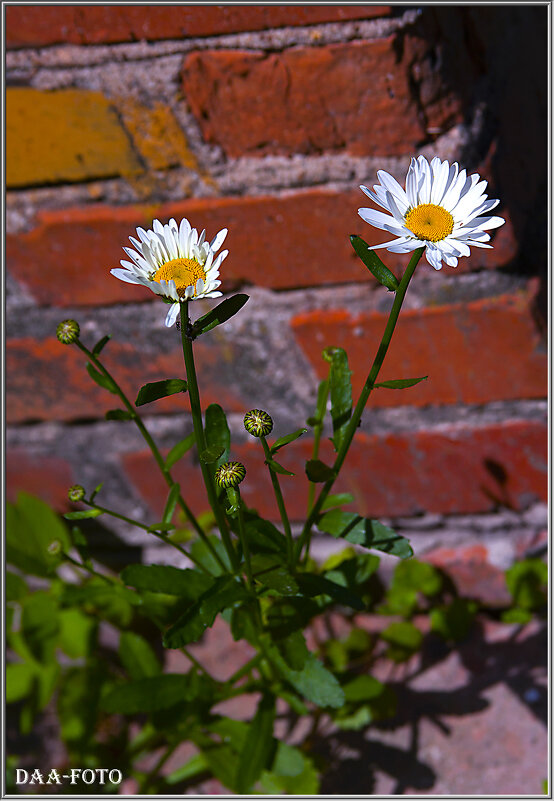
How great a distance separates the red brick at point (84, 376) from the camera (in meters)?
0.68

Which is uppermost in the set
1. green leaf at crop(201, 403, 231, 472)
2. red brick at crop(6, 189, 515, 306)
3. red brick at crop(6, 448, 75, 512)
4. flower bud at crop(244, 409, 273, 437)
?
red brick at crop(6, 189, 515, 306)

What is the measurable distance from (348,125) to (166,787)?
638 millimetres

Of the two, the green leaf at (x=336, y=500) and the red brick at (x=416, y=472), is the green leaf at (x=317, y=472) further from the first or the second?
the red brick at (x=416, y=472)

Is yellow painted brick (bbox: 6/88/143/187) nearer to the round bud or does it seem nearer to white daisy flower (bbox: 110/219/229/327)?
white daisy flower (bbox: 110/219/229/327)

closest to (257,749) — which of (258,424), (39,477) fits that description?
(258,424)

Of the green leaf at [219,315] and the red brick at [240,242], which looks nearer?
the green leaf at [219,315]

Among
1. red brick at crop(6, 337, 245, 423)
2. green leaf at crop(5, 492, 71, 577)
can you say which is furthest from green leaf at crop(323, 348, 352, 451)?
green leaf at crop(5, 492, 71, 577)

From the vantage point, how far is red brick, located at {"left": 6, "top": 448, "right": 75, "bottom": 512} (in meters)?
0.78

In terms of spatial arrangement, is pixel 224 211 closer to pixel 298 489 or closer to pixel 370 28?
pixel 370 28

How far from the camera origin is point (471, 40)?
54 cm

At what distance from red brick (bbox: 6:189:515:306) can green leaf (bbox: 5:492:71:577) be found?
237mm

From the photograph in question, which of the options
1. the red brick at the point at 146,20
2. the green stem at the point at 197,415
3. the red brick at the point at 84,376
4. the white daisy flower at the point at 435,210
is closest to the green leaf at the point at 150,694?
the green stem at the point at 197,415

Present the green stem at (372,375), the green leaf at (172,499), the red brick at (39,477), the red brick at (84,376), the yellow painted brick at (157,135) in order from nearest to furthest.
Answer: the green stem at (372,375), the green leaf at (172,499), the yellow painted brick at (157,135), the red brick at (84,376), the red brick at (39,477)

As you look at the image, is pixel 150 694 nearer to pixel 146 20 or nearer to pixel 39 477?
pixel 39 477
